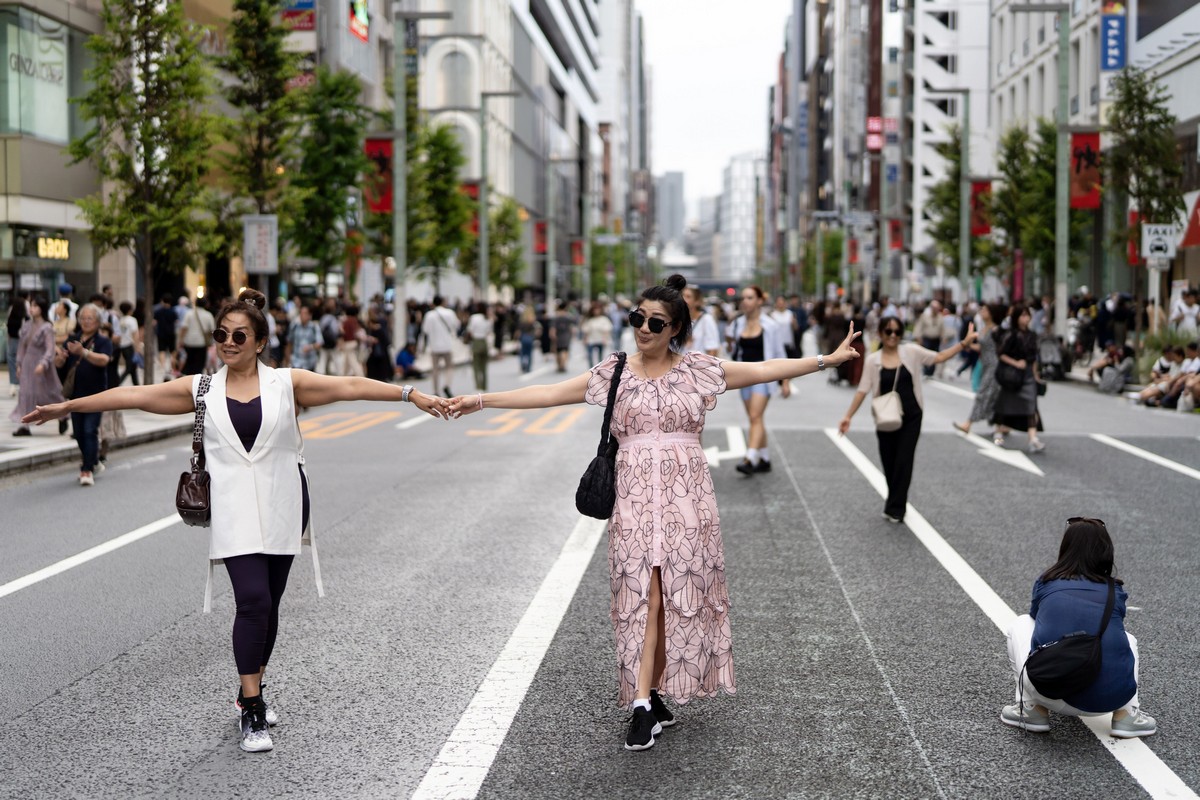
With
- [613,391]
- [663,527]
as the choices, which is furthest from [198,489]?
[663,527]

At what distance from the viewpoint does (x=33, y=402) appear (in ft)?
55.4

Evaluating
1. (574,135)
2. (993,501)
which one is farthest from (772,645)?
(574,135)

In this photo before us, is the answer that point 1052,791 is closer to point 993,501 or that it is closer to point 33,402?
point 993,501

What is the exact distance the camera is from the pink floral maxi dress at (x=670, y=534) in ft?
17.6

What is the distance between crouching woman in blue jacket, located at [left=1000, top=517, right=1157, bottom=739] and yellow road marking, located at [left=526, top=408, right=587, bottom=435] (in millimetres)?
13936

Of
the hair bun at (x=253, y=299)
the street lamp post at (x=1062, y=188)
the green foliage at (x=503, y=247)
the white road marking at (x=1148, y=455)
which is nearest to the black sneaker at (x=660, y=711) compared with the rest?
the hair bun at (x=253, y=299)

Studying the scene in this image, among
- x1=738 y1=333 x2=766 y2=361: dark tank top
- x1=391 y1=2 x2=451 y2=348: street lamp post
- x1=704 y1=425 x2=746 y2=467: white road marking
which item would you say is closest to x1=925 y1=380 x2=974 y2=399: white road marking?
x1=704 y1=425 x2=746 y2=467: white road marking

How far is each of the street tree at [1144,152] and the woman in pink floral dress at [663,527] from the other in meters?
27.7

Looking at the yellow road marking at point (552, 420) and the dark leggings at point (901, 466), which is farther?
the yellow road marking at point (552, 420)

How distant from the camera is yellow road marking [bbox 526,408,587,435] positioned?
65.3ft

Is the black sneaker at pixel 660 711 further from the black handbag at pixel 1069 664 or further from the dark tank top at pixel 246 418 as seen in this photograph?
the dark tank top at pixel 246 418

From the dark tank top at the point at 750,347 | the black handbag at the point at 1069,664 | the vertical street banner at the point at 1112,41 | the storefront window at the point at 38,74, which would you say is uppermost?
the vertical street banner at the point at 1112,41

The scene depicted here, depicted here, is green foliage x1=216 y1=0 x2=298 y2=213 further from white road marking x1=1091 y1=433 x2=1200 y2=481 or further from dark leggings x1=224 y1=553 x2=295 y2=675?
dark leggings x1=224 y1=553 x2=295 y2=675

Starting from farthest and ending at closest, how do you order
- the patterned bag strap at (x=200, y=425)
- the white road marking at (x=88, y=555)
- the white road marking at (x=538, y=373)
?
the white road marking at (x=538, y=373), the white road marking at (x=88, y=555), the patterned bag strap at (x=200, y=425)
